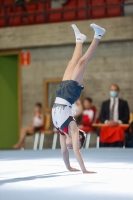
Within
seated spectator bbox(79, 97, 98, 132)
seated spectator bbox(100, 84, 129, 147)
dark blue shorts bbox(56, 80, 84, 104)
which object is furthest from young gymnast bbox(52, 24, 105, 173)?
seated spectator bbox(79, 97, 98, 132)

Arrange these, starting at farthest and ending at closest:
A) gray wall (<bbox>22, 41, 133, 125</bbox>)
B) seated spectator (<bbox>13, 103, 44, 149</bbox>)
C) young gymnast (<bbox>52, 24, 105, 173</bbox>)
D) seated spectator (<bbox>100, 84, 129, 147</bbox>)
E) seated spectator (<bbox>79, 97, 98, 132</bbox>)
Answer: seated spectator (<bbox>13, 103, 44, 149</bbox>), gray wall (<bbox>22, 41, 133, 125</bbox>), seated spectator (<bbox>79, 97, 98, 132</bbox>), seated spectator (<bbox>100, 84, 129, 147</bbox>), young gymnast (<bbox>52, 24, 105, 173</bbox>)

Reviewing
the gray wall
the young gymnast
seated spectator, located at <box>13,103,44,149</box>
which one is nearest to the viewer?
the young gymnast

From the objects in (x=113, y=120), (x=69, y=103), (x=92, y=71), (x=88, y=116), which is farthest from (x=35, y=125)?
(x=69, y=103)

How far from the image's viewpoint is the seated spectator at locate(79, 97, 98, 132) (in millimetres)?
11961

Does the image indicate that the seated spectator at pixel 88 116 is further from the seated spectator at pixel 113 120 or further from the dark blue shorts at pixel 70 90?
the dark blue shorts at pixel 70 90

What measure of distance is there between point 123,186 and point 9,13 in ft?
39.5

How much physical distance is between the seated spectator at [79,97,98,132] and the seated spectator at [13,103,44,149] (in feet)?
4.74

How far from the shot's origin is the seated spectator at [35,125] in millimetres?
13125

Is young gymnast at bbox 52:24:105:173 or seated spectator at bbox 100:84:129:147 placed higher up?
young gymnast at bbox 52:24:105:173

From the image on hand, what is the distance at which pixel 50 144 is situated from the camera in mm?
13828

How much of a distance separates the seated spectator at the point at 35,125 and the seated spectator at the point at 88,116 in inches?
56.9

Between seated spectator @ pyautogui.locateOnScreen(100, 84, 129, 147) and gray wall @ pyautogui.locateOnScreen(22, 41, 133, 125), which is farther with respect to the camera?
gray wall @ pyautogui.locateOnScreen(22, 41, 133, 125)

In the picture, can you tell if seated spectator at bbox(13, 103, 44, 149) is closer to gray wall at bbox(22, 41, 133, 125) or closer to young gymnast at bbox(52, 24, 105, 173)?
gray wall at bbox(22, 41, 133, 125)

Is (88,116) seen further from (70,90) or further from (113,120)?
(70,90)
